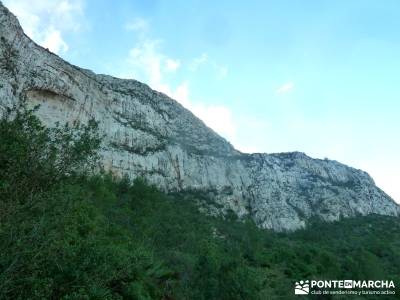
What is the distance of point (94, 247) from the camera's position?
33.2 ft

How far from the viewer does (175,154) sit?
8056 cm

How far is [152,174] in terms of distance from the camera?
72750 mm

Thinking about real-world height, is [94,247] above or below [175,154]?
below

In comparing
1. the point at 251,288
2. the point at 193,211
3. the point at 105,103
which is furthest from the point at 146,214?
the point at 105,103

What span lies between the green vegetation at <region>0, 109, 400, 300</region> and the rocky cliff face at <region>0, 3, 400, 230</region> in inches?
647

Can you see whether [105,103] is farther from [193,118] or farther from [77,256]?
[77,256]

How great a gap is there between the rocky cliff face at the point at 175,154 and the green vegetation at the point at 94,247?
16433 mm

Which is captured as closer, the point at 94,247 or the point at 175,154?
the point at 94,247

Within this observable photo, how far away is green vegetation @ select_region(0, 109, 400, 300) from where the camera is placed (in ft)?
27.3

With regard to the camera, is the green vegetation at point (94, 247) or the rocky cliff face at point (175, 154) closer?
the green vegetation at point (94, 247)

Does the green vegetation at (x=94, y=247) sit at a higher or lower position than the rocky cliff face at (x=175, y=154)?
lower

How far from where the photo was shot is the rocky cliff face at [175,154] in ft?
179

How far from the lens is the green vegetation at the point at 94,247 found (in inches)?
327

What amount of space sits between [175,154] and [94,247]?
70491 millimetres
